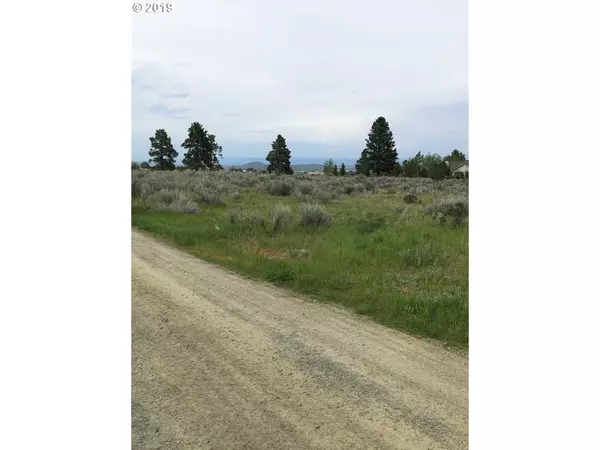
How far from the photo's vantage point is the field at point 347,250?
4.58 m

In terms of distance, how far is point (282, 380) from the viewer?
2959 mm

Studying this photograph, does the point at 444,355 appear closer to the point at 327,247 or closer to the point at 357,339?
the point at 357,339

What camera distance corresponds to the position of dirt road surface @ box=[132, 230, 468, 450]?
2.38m

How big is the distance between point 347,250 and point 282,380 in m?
4.16

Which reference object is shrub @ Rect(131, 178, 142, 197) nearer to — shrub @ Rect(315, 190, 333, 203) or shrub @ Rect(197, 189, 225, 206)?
shrub @ Rect(197, 189, 225, 206)

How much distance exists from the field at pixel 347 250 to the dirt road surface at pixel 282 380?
0.50 meters

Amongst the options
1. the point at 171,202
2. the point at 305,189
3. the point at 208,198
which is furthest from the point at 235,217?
the point at 305,189

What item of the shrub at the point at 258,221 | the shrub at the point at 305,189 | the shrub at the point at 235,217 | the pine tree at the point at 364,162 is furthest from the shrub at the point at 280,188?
the shrub at the point at 258,221

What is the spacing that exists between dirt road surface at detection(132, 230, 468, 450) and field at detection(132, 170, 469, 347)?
0.50 m

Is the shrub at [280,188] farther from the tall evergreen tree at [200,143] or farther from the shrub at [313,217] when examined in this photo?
the tall evergreen tree at [200,143]
